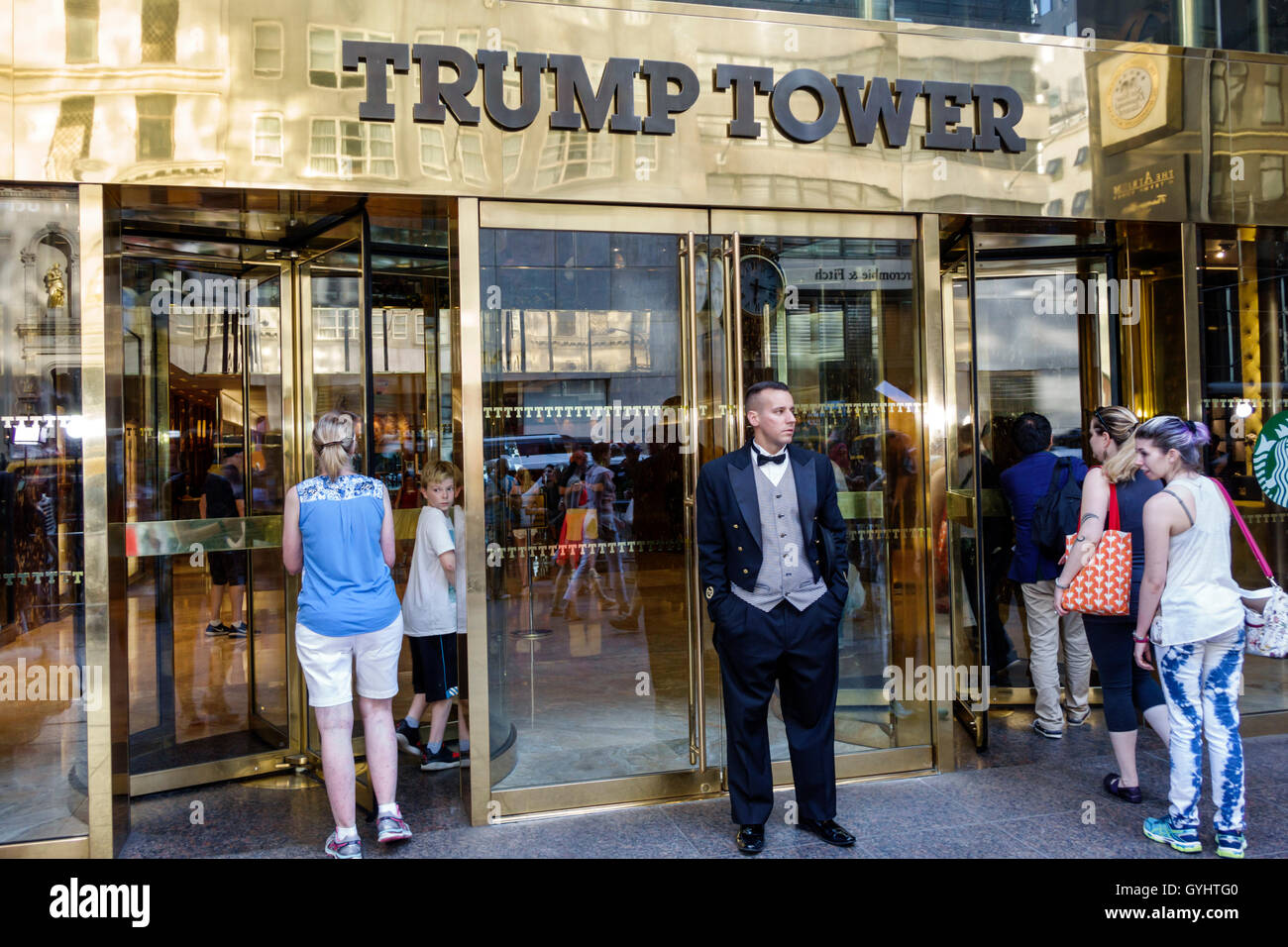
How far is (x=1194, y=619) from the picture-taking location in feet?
12.5

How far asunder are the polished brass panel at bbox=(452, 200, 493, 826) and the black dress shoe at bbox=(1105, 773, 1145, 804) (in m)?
2.86

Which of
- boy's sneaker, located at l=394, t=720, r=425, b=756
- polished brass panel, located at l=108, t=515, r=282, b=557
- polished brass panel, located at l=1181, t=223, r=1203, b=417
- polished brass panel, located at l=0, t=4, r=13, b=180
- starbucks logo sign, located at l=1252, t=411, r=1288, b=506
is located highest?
polished brass panel, located at l=0, t=4, r=13, b=180

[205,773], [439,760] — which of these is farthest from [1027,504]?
[205,773]

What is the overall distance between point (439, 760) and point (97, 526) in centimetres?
209

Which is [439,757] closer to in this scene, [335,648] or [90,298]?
[335,648]

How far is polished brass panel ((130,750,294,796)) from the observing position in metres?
4.82

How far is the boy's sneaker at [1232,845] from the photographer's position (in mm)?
3867

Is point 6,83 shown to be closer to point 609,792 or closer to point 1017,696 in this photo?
point 609,792

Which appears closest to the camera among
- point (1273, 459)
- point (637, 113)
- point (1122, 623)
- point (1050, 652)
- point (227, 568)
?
point (1122, 623)

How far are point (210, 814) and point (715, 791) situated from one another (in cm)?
234

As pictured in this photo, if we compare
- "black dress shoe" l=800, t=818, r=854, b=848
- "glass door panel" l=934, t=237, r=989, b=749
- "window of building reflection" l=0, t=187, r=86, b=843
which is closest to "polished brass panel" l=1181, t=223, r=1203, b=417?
"glass door panel" l=934, t=237, r=989, b=749

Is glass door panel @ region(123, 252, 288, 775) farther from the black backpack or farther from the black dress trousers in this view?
the black backpack

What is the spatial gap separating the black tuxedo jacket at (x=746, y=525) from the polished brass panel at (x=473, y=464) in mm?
1029
